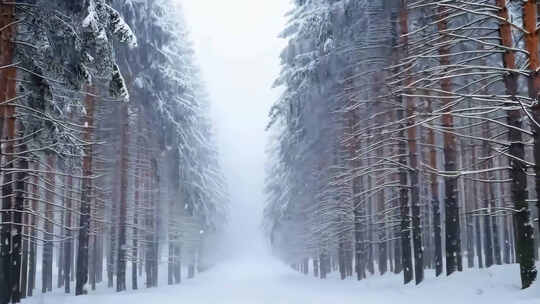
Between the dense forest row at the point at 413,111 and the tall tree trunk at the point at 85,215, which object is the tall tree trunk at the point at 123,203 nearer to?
the tall tree trunk at the point at 85,215

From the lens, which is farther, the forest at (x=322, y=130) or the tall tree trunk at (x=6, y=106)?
the tall tree trunk at (x=6, y=106)

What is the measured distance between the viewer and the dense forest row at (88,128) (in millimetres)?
10195

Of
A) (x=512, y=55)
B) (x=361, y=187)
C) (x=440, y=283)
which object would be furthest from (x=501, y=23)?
(x=361, y=187)

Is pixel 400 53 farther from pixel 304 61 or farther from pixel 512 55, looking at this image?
pixel 512 55

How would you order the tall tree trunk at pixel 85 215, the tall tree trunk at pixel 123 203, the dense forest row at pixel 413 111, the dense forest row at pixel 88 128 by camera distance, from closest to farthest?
the dense forest row at pixel 413 111
the dense forest row at pixel 88 128
the tall tree trunk at pixel 85 215
the tall tree trunk at pixel 123 203

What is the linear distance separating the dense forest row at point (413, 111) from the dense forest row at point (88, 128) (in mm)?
5639

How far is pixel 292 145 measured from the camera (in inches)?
993

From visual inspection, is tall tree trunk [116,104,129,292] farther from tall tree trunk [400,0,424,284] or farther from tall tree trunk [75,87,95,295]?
tall tree trunk [400,0,424,284]

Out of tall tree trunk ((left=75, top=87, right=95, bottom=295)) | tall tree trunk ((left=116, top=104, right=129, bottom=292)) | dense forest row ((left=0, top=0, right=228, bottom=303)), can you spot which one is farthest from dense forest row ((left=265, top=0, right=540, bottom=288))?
tall tree trunk ((left=75, top=87, right=95, bottom=295))

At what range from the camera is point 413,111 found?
535 inches

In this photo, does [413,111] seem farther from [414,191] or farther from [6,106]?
[6,106]

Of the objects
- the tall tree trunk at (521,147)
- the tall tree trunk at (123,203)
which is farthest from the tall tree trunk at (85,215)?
the tall tree trunk at (521,147)

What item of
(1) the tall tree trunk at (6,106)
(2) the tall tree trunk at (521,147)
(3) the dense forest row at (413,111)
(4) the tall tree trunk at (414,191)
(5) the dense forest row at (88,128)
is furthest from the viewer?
(4) the tall tree trunk at (414,191)

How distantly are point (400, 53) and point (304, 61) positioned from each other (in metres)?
6.10
